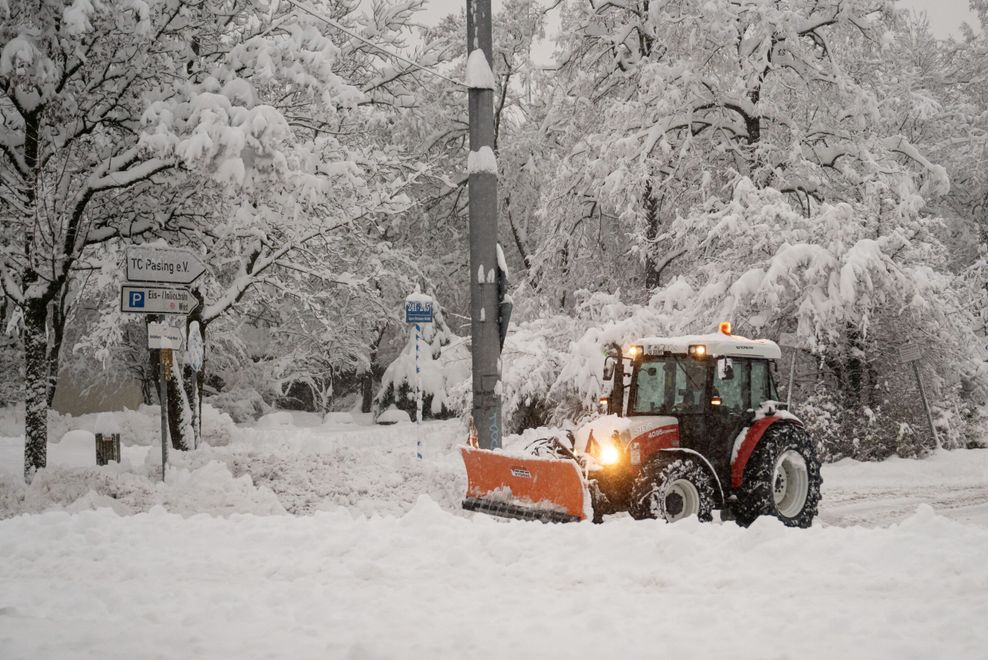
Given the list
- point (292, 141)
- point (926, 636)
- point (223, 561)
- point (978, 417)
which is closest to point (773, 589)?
point (926, 636)

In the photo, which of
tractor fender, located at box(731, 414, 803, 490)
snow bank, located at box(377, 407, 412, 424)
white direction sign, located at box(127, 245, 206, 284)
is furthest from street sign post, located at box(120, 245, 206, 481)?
snow bank, located at box(377, 407, 412, 424)

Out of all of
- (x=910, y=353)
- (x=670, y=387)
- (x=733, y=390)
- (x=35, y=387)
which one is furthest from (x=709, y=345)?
(x=35, y=387)

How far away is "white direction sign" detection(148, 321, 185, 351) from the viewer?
1131cm

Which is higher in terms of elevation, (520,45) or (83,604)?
(520,45)

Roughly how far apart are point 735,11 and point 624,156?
3.66 meters

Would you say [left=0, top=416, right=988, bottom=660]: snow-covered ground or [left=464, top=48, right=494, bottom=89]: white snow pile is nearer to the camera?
[left=0, top=416, right=988, bottom=660]: snow-covered ground

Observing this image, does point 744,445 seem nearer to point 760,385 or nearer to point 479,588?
point 760,385

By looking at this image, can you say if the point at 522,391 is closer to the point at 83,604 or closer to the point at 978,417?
the point at 978,417

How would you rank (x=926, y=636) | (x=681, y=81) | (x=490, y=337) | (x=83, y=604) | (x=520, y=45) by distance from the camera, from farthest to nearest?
1. (x=520, y=45)
2. (x=681, y=81)
3. (x=490, y=337)
4. (x=83, y=604)
5. (x=926, y=636)

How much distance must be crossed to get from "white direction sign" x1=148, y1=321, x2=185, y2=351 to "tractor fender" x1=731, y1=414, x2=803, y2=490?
7.34 metres

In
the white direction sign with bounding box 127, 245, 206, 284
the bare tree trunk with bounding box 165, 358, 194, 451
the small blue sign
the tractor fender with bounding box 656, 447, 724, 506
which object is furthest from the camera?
the bare tree trunk with bounding box 165, 358, 194, 451

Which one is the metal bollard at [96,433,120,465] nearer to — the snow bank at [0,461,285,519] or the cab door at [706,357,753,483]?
the snow bank at [0,461,285,519]

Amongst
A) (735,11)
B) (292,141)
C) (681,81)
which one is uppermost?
(735,11)

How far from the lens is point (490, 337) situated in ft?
29.7
